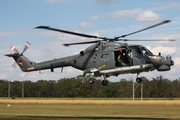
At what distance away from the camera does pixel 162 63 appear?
33875mm

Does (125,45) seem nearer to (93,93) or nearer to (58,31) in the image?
(58,31)

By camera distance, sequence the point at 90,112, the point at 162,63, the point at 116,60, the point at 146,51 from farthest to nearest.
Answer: the point at 90,112 → the point at 116,60 → the point at 146,51 → the point at 162,63

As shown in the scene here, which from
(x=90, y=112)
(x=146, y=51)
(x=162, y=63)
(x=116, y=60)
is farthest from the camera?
(x=90, y=112)

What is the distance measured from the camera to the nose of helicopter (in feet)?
111

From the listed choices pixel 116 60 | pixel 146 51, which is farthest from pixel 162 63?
pixel 116 60

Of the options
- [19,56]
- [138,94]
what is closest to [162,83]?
[138,94]

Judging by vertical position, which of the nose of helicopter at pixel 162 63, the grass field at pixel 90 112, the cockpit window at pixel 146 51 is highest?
the cockpit window at pixel 146 51

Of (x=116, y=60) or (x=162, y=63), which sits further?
(x=116, y=60)

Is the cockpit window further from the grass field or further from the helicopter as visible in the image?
the grass field

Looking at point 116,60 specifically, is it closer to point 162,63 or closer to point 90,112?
point 162,63

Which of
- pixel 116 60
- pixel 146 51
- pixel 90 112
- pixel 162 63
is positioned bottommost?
pixel 90 112

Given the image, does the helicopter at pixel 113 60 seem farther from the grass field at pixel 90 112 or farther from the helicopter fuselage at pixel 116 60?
the grass field at pixel 90 112

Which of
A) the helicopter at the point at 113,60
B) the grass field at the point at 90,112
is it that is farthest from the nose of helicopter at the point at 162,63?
the grass field at the point at 90,112

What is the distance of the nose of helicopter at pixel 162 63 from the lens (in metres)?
33.8
